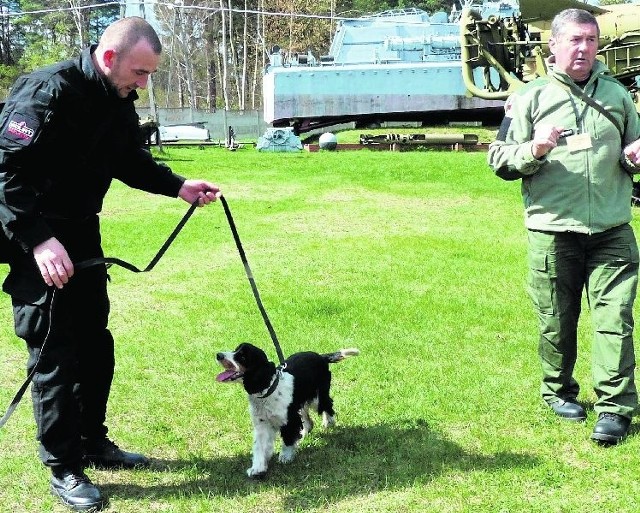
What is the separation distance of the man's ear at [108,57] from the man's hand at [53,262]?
803mm

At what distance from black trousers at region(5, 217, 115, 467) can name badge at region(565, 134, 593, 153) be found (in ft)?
8.34

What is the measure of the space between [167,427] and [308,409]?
2.95 ft

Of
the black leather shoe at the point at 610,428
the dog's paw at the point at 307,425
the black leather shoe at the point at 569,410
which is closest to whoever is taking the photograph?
the black leather shoe at the point at 610,428

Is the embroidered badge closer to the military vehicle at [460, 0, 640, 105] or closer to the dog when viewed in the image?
the dog

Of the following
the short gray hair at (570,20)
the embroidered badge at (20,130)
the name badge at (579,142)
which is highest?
the short gray hair at (570,20)

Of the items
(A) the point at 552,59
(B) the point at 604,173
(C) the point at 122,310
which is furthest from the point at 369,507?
(C) the point at 122,310

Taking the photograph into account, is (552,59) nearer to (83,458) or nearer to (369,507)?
(369,507)

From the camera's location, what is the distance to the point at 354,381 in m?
5.25

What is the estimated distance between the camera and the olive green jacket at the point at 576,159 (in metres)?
4.12

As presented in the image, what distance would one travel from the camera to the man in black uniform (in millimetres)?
3227

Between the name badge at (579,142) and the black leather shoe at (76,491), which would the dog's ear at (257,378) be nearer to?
the black leather shoe at (76,491)

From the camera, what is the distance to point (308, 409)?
4.31m

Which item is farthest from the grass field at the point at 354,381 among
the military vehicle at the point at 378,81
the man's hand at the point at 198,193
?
the military vehicle at the point at 378,81

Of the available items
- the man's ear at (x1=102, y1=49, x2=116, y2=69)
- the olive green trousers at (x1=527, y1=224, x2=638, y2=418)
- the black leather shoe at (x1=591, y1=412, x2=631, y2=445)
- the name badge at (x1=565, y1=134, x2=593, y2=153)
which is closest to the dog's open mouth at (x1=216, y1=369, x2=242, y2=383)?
the man's ear at (x1=102, y1=49, x2=116, y2=69)
